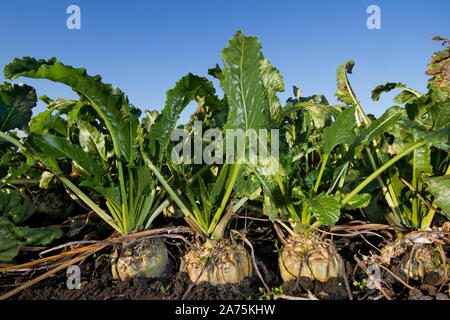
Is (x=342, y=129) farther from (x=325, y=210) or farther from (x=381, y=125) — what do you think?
(x=325, y=210)

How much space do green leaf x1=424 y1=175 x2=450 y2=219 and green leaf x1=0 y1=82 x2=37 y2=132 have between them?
1766 millimetres

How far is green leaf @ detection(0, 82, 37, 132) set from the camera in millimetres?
1309

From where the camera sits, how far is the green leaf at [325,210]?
35.0 inches

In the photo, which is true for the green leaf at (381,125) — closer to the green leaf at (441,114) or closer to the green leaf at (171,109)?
the green leaf at (441,114)

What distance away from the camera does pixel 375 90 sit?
1484 millimetres

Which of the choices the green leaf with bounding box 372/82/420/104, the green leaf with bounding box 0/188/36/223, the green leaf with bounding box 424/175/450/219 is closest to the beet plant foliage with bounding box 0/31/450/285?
the green leaf with bounding box 424/175/450/219

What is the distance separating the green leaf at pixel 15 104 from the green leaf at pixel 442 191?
177 centimetres

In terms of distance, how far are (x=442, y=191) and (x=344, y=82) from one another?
2.23 ft

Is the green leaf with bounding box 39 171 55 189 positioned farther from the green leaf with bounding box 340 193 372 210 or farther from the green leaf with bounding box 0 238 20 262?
the green leaf with bounding box 340 193 372 210

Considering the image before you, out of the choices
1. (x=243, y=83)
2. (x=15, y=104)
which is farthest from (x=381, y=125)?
(x=15, y=104)

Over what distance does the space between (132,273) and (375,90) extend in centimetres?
145

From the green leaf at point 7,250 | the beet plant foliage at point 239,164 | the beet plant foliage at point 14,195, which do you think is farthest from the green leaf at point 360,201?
the green leaf at point 7,250
